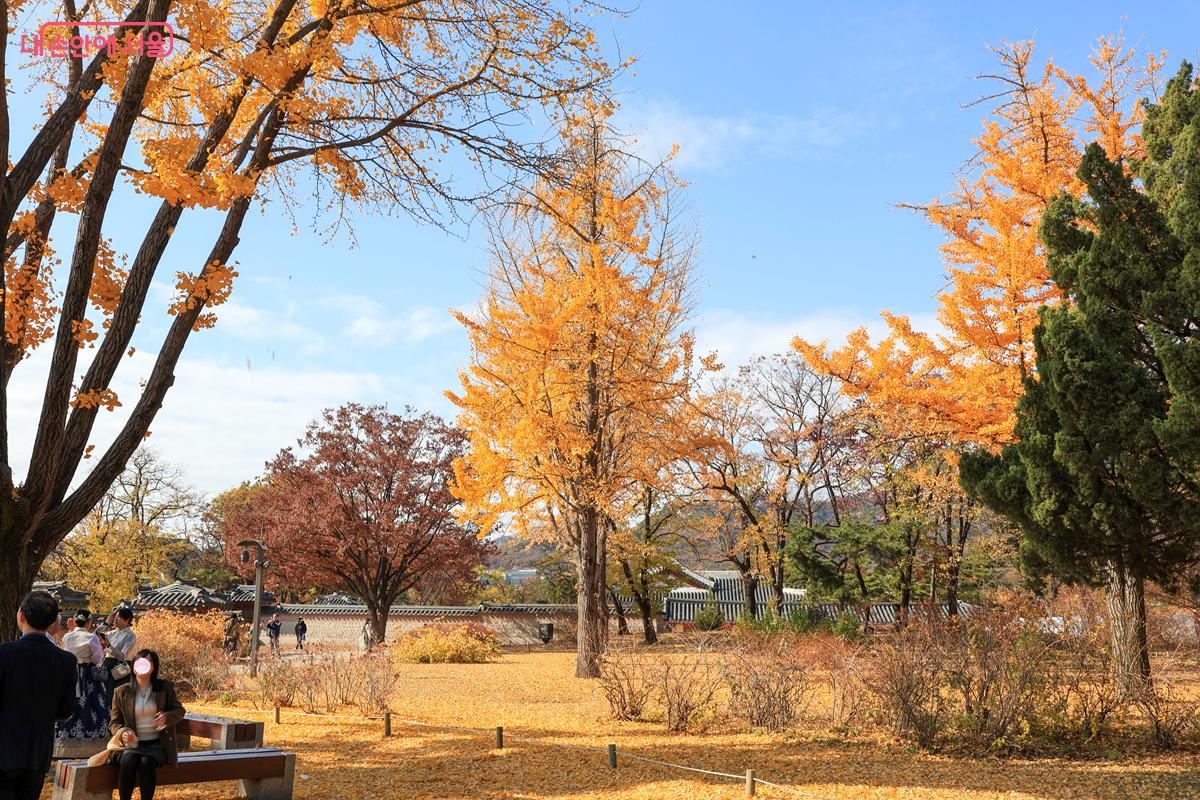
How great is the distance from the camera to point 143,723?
5.61 metres

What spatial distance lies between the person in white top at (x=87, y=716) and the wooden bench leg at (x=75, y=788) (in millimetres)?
2175

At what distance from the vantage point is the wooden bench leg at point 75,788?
555cm

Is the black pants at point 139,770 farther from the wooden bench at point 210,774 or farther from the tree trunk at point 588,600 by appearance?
the tree trunk at point 588,600

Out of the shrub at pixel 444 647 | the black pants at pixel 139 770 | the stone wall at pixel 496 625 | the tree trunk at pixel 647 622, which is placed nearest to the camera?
the black pants at pixel 139 770

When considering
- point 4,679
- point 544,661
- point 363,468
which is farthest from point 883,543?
point 4,679

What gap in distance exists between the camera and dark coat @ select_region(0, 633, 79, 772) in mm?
4137

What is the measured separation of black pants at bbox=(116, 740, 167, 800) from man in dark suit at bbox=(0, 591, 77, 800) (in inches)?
49.8

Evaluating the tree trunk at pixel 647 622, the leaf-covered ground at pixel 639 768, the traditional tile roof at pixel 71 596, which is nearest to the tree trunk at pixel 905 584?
the tree trunk at pixel 647 622

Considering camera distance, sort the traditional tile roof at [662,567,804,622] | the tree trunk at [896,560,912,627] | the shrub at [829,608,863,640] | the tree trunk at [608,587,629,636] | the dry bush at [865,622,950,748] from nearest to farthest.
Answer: the dry bush at [865,622,950,748], the shrub at [829,608,863,640], the tree trunk at [896,560,912,627], the tree trunk at [608,587,629,636], the traditional tile roof at [662,567,804,622]

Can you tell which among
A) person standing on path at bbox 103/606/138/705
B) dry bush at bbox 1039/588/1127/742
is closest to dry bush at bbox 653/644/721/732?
dry bush at bbox 1039/588/1127/742

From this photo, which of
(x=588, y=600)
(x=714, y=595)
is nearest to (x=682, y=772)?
(x=588, y=600)

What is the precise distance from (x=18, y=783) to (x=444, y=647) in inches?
740

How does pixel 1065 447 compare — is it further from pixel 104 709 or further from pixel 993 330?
pixel 104 709

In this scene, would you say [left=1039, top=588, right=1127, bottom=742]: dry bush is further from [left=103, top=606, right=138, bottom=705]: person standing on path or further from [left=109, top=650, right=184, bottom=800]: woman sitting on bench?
[left=103, top=606, right=138, bottom=705]: person standing on path
